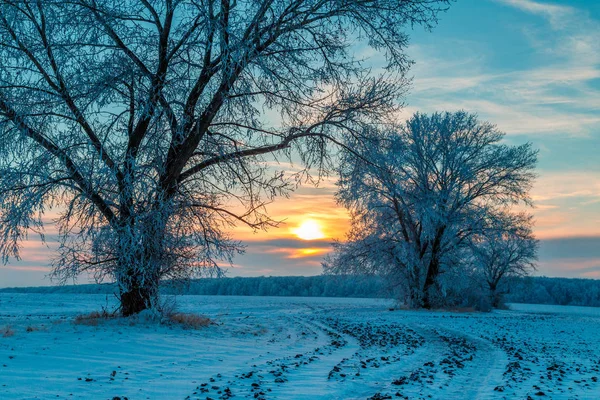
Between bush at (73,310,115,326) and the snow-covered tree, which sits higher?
the snow-covered tree

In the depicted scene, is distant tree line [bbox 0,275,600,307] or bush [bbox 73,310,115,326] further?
distant tree line [bbox 0,275,600,307]

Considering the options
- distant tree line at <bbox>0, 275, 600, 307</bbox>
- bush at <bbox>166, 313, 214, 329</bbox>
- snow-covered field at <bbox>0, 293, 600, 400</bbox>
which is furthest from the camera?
distant tree line at <bbox>0, 275, 600, 307</bbox>

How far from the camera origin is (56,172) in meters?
12.2

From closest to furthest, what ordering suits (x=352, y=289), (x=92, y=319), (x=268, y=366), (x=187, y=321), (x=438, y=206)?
(x=268, y=366)
(x=92, y=319)
(x=187, y=321)
(x=438, y=206)
(x=352, y=289)

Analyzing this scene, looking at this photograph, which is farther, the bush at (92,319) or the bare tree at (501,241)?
the bare tree at (501,241)

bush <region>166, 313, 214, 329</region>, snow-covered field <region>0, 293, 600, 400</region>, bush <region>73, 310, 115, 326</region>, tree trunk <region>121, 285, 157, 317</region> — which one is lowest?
snow-covered field <region>0, 293, 600, 400</region>

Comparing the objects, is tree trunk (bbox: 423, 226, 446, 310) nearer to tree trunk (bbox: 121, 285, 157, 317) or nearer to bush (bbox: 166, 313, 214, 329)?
bush (bbox: 166, 313, 214, 329)

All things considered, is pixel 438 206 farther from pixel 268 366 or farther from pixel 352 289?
pixel 352 289

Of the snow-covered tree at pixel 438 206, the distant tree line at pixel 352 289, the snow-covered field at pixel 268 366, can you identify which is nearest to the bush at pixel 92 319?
the snow-covered field at pixel 268 366

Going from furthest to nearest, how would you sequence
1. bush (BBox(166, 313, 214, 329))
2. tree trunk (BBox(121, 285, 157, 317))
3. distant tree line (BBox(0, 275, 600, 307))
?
distant tree line (BBox(0, 275, 600, 307))
tree trunk (BBox(121, 285, 157, 317))
bush (BBox(166, 313, 214, 329))

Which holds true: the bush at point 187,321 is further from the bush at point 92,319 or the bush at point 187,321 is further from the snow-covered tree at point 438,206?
the snow-covered tree at point 438,206

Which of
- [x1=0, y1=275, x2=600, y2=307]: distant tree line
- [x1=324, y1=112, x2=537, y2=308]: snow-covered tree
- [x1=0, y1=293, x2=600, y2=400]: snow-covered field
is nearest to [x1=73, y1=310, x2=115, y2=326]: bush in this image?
[x1=0, y1=293, x2=600, y2=400]: snow-covered field

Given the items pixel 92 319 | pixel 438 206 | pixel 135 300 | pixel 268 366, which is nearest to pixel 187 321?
pixel 135 300

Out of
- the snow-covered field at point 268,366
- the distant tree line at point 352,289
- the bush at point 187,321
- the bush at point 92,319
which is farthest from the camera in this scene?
the distant tree line at point 352,289
